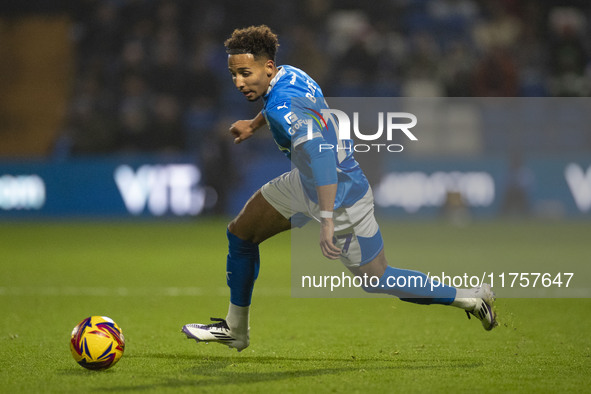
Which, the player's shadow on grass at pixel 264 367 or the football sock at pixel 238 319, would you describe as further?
the football sock at pixel 238 319

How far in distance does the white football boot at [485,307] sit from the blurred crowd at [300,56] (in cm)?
1102

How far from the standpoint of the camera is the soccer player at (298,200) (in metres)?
4.88

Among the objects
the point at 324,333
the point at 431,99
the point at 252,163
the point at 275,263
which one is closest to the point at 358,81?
the point at 431,99

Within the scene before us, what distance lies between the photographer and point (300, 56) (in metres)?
17.8

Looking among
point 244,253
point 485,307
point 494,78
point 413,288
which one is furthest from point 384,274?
point 494,78

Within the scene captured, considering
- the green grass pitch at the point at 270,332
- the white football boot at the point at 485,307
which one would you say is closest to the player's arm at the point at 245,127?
the green grass pitch at the point at 270,332

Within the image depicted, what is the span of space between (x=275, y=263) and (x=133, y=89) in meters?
8.05

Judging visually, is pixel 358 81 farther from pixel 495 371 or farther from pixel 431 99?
pixel 495 371

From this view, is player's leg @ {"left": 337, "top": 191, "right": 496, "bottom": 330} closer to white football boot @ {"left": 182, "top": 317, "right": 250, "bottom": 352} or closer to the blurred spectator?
white football boot @ {"left": 182, "top": 317, "right": 250, "bottom": 352}

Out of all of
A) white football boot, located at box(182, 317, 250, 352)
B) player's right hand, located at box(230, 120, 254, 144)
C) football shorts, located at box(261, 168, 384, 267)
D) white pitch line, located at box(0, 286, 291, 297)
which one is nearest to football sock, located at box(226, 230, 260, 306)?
white football boot, located at box(182, 317, 250, 352)

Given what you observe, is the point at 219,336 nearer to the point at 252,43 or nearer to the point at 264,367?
the point at 264,367

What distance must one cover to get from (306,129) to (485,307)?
1572 mm

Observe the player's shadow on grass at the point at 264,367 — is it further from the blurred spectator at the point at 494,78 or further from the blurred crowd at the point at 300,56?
the blurred spectator at the point at 494,78

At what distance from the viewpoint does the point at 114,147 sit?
1662cm
